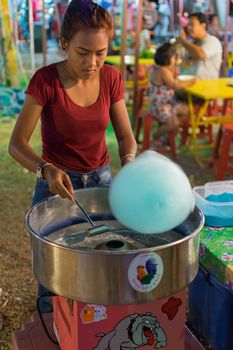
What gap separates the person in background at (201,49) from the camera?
482cm

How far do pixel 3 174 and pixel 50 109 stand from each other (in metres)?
2.82

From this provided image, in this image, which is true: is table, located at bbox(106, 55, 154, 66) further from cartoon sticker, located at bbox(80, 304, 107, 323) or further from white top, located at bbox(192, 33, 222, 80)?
cartoon sticker, located at bbox(80, 304, 107, 323)

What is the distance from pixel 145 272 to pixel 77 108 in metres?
0.78

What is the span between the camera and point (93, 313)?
150 centimetres

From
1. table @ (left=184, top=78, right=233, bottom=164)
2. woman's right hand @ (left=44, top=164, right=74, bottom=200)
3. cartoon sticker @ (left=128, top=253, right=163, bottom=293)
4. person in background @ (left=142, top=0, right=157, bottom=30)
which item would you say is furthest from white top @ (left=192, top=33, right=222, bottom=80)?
person in background @ (left=142, top=0, right=157, bottom=30)

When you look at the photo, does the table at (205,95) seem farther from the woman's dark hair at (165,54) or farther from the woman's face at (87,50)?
the woman's face at (87,50)

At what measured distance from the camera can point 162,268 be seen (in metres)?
1.17

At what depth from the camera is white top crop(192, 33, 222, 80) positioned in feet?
15.9

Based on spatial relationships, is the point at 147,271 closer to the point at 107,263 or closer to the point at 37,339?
the point at 107,263

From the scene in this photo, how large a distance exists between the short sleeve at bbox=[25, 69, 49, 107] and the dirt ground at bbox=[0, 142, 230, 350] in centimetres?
114

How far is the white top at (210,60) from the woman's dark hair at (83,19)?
3.37m

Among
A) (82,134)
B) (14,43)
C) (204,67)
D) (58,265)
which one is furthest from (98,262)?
(14,43)

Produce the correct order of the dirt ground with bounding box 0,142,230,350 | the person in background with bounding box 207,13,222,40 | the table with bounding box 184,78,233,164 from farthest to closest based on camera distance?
the person in background with bounding box 207,13,222,40, the table with bounding box 184,78,233,164, the dirt ground with bounding box 0,142,230,350

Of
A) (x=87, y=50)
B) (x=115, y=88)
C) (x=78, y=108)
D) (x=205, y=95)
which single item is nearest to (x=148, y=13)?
(x=205, y=95)
